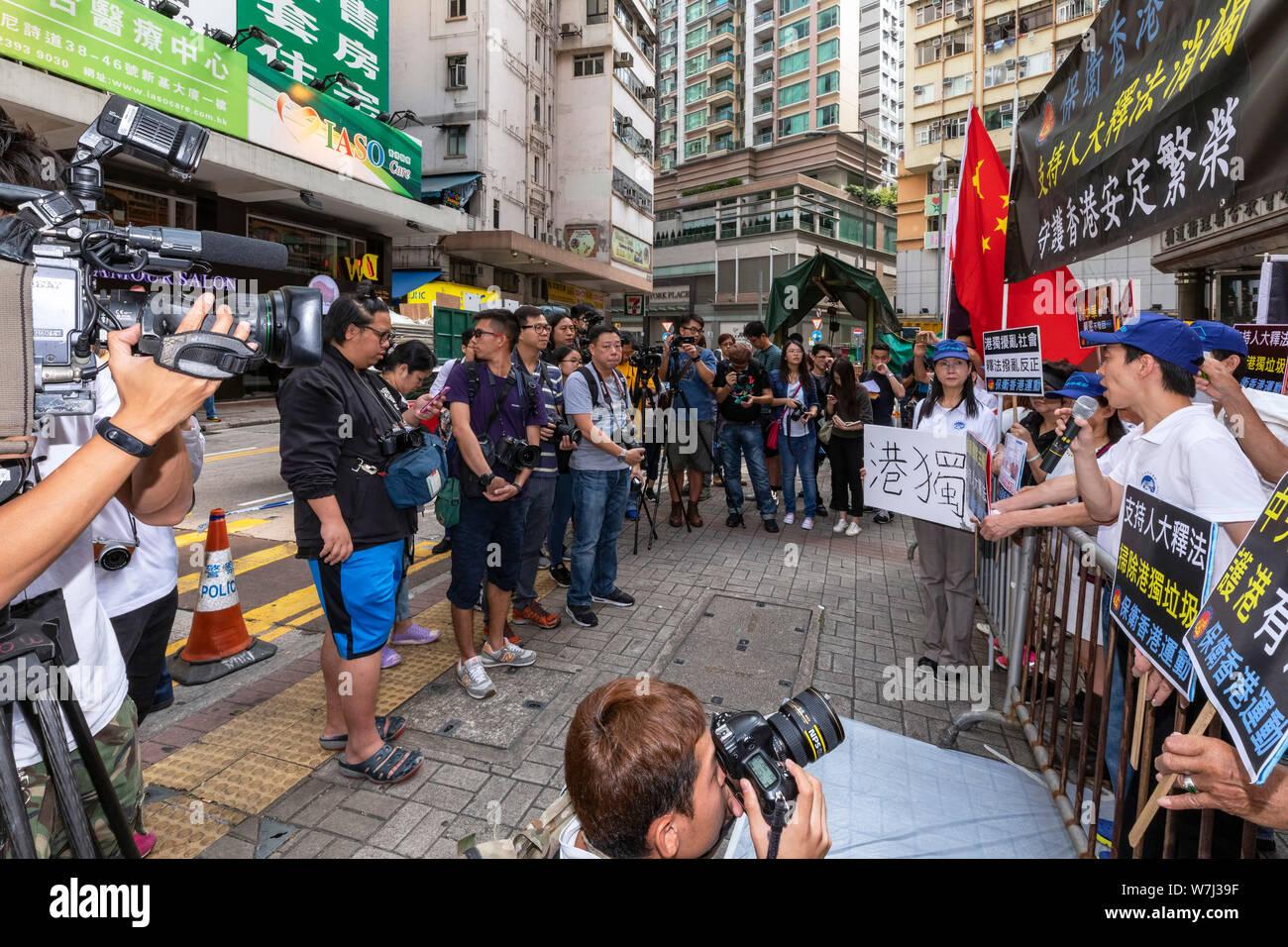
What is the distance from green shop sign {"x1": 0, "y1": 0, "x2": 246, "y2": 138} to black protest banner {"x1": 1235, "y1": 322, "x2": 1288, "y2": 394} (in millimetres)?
13801

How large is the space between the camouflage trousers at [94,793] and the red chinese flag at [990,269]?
538 cm

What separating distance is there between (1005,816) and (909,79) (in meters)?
42.2

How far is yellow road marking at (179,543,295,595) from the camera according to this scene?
5379 mm

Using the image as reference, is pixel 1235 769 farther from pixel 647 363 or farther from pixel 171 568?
pixel 647 363

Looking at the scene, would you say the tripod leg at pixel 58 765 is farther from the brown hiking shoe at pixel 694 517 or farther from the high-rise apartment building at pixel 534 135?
the high-rise apartment building at pixel 534 135

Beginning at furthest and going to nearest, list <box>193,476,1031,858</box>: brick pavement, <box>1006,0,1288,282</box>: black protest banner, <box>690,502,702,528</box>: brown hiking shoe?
<box>690,502,702,528</box>: brown hiking shoe < <box>193,476,1031,858</box>: brick pavement < <box>1006,0,1288,282</box>: black protest banner

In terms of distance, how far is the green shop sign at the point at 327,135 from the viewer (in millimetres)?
16859

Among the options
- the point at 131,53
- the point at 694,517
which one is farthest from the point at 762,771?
the point at 131,53

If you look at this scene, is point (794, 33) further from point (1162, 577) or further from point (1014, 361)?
point (1162, 577)

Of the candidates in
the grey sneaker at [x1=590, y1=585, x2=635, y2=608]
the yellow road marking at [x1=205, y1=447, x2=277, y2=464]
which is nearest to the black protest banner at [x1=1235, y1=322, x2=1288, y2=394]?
the grey sneaker at [x1=590, y1=585, x2=635, y2=608]

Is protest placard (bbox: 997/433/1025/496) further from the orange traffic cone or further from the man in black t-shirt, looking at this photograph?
the orange traffic cone

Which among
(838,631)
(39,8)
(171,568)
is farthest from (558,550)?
(39,8)

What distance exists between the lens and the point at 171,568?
2814mm

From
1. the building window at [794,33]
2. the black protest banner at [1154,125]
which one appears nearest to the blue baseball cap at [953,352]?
the black protest banner at [1154,125]
